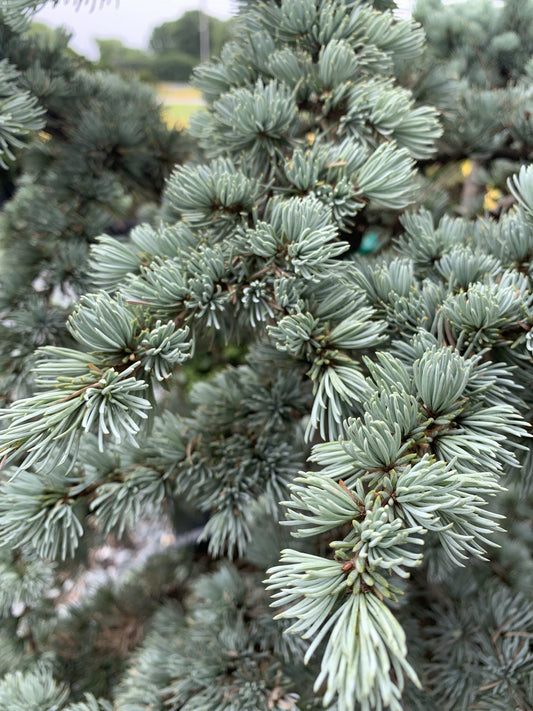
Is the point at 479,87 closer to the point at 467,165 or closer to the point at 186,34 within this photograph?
the point at 467,165

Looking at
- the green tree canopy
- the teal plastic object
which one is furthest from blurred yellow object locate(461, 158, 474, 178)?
the green tree canopy

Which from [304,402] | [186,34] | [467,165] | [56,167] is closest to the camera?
[304,402]

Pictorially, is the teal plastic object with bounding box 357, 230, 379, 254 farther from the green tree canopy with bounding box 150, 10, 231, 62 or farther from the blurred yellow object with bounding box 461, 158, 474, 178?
the green tree canopy with bounding box 150, 10, 231, 62

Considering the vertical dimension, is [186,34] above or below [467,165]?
above

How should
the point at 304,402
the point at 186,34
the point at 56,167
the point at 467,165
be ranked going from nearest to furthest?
the point at 304,402
the point at 56,167
the point at 467,165
the point at 186,34

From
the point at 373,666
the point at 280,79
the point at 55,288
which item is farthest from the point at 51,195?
the point at 373,666

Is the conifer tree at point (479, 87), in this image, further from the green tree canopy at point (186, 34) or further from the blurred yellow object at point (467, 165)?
the green tree canopy at point (186, 34)

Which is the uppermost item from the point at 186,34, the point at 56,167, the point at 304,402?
the point at 186,34

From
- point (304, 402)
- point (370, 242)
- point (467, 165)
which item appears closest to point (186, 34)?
point (467, 165)

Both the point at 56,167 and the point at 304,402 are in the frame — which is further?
the point at 56,167

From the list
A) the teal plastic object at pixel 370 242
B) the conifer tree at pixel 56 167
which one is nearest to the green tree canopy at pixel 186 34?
the conifer tree at pixel 56 167
